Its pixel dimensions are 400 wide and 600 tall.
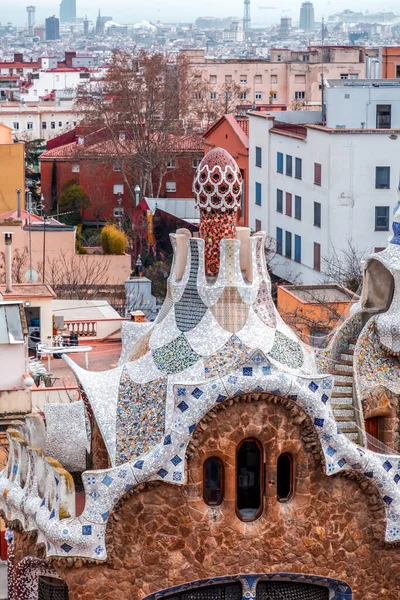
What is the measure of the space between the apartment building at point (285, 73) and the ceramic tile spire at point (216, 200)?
77.5 meters

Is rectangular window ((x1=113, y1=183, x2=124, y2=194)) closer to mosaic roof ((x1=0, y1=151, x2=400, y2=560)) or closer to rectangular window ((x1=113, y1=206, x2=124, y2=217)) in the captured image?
rectangular window ((x1=113, y1=206, x2=124, y2=217))

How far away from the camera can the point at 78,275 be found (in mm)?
44062

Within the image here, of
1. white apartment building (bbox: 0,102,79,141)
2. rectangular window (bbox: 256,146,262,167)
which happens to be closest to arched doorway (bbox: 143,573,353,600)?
rectangular window (bbox: 256,146,262,167)

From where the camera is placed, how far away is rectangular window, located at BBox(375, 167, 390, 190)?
49188 millimetres

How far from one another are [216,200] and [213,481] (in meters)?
2.66

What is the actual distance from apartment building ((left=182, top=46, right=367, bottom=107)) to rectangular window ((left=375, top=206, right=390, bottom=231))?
150 feet

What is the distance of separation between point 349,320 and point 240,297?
1.78 meters

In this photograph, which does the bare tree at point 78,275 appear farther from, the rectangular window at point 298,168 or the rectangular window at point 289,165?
the rectangular window at point 289,165

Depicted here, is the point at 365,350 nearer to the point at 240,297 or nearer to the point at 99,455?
the point at 240,297

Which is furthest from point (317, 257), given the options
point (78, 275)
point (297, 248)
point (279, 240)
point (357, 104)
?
point (78, 275)

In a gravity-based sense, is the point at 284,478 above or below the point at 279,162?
above

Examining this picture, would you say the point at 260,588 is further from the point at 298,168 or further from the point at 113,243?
the point at 298,168

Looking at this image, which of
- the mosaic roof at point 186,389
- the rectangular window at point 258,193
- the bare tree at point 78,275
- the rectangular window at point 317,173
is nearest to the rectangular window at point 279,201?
the rectangular window at point 258,193

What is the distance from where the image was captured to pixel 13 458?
60.6 feet
